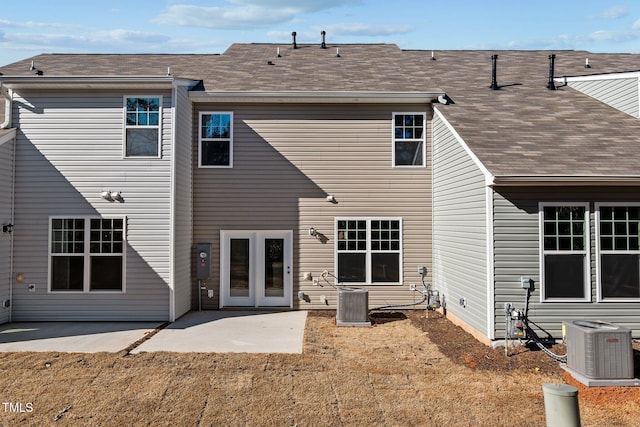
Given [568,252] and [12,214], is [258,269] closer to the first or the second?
[12,214]

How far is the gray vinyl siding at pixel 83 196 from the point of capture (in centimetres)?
922

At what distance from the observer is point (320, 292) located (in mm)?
10680

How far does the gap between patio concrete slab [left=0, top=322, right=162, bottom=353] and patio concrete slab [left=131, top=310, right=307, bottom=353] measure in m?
0.49

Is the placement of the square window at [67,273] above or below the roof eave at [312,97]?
below

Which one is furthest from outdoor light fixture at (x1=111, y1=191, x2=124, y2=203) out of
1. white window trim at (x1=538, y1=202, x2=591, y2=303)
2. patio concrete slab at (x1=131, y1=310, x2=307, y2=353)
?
white window trim at (x1=538, y1=202, x2=591, y2=303)

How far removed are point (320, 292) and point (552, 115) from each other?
6.78 meters

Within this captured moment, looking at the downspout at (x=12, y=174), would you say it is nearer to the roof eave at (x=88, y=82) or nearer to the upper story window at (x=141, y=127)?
the roof eave at (x=88, y=82)

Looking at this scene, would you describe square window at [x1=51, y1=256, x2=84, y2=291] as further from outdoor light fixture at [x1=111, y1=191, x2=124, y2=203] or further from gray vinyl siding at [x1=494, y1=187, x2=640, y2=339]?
gray vinyl siding at [x1=494, y1=187, x2=640, y2=339]

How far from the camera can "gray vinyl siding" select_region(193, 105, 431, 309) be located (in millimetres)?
10664

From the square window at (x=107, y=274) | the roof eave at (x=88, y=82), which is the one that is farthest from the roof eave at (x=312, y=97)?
the square window at (x=107, y=274)

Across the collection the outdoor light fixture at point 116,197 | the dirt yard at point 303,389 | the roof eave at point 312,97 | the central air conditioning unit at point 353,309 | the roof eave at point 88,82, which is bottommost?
the dirt yard at point 303,389

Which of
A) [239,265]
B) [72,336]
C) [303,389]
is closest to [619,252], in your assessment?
[303,389]

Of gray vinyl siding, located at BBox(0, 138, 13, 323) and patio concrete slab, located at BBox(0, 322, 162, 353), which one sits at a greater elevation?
gray vinyl siding, located at BBox(0, 138, 13, 323)

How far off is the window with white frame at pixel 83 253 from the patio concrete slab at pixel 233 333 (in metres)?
1.81
